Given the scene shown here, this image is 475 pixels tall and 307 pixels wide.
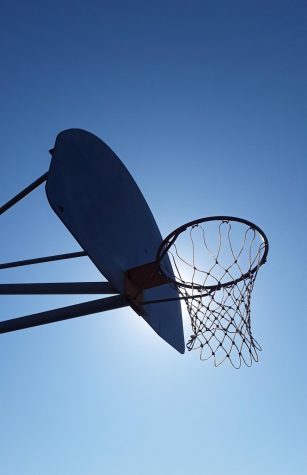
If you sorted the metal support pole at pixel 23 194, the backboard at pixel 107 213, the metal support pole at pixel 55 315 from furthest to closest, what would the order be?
1. the metal support pole at pixel 23 194
2. the metal support pole at pixel 55 315
3. the backboard at pixel 107 213

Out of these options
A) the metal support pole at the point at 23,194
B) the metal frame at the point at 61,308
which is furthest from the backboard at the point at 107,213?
the metal support pole at the point at 23,194

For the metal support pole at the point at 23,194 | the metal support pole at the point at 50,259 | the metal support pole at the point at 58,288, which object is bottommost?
the metal support pole at the point at 58,288

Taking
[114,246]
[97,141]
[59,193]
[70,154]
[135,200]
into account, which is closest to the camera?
[59,193]

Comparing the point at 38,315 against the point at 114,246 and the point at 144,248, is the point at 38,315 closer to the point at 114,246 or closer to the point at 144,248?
the point at 114,246

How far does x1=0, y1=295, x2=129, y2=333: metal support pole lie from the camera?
10.9ft

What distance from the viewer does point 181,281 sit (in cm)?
430

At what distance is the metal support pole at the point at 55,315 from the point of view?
3.32 meters

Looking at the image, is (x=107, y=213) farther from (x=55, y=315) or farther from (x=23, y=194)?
(x=55, y=315)

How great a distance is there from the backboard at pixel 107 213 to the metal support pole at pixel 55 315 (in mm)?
190

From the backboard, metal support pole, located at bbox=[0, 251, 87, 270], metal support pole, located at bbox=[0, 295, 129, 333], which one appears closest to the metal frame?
metal support pole, located at bbox=[0, 295, 129, 333]

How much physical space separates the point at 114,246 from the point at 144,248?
64 cm

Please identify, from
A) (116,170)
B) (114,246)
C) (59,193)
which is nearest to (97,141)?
(116,170)

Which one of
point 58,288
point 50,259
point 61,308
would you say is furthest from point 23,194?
point 61,308

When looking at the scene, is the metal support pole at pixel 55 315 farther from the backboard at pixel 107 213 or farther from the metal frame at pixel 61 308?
the backboard at pixel 107 213
